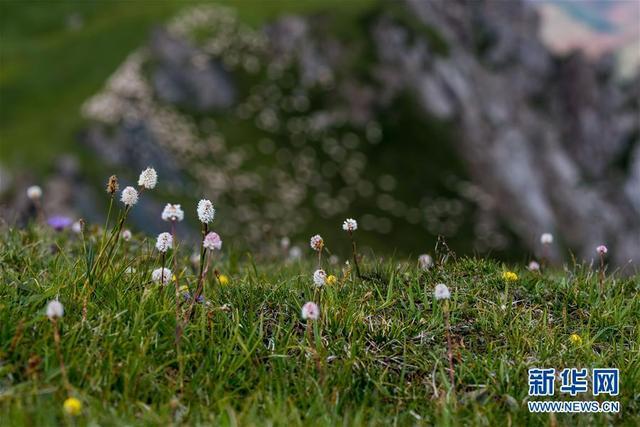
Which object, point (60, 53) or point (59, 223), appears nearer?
point (59, 223)

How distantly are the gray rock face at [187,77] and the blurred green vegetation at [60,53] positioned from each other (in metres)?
5.51

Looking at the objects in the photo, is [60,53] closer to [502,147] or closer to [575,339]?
[502,147]

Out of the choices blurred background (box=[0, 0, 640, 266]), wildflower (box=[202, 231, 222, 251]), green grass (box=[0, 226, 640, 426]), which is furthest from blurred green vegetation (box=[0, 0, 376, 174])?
wildflower (box=[202, 231, 222, 251])

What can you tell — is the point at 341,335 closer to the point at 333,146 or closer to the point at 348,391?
the point at 348,391

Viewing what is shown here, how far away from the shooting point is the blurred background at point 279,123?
360ft

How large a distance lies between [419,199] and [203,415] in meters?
139

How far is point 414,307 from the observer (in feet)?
20.5

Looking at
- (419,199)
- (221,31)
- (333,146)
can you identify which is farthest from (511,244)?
(221,31)

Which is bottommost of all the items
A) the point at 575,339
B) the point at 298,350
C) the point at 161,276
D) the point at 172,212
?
the point at 298,350

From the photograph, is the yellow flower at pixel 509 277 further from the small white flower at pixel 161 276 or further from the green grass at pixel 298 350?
the small white flower at pixel 161 276

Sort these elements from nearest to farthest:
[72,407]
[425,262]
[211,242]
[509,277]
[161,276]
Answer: [72,407] < [211,242] < [161,276] < [509,277] < [425,262]

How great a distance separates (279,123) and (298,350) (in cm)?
13724

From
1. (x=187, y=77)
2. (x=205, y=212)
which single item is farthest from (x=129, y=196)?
(x=187, y=77)

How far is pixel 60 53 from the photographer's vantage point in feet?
421
